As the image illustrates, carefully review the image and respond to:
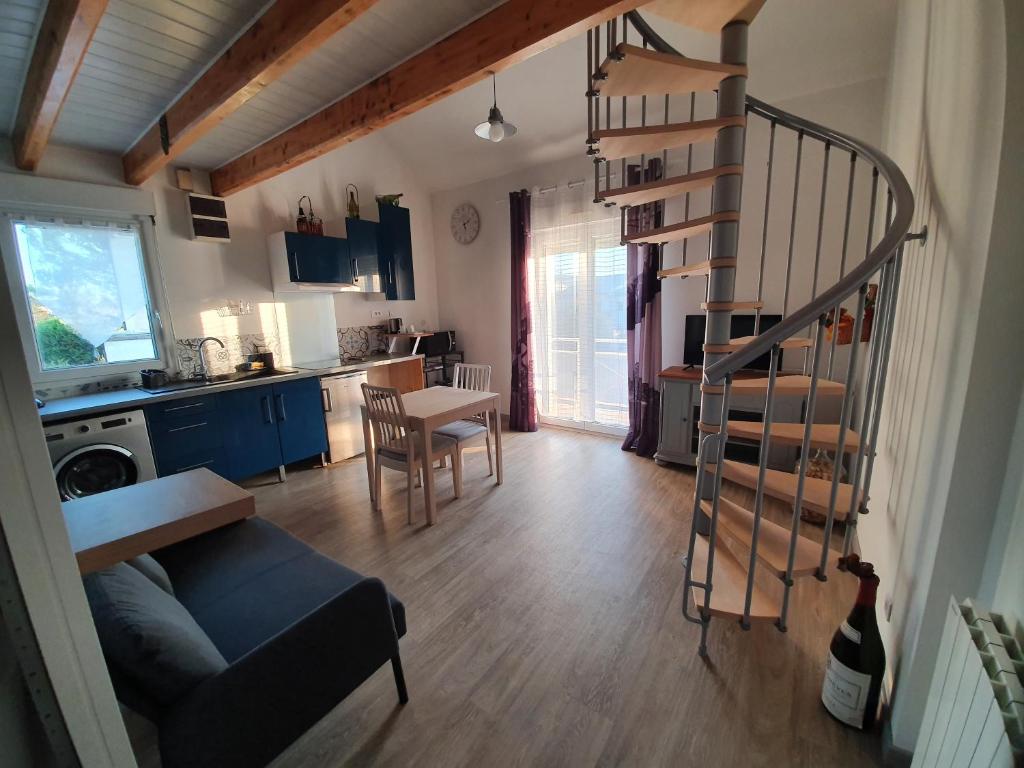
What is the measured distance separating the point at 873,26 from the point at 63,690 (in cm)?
435

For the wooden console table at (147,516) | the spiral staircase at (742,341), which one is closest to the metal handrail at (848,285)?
the spiral staircase at (742,341)

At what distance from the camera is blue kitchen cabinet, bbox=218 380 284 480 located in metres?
3.14

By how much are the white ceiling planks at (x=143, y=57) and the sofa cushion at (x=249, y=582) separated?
89.5 inches

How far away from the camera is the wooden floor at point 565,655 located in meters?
1.36

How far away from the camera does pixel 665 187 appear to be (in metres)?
1.88

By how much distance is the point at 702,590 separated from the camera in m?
1.73

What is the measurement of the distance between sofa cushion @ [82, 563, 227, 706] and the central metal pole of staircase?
1729mm

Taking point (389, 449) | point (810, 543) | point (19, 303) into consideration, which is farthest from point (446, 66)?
point (19, 303)

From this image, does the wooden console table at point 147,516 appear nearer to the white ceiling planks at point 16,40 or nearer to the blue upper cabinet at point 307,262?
the white ceiling planks at point 16,40

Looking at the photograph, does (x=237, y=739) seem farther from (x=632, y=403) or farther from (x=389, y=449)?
(x=632, y=403)

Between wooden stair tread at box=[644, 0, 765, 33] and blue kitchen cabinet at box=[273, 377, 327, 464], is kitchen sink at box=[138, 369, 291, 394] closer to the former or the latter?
blue kitchen cabinet at box=[273, 377, 327, 464]

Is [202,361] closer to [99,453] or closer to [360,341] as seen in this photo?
[99,453]

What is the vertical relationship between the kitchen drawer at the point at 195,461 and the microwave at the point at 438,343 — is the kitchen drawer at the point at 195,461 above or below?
below

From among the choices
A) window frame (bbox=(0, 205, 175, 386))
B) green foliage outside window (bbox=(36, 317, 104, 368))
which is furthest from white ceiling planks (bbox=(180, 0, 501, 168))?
green foliage outside window (bbox=(36, 317, 104, 368))
